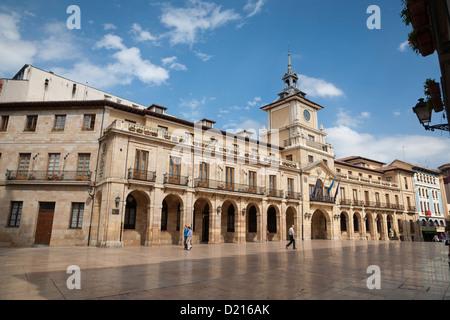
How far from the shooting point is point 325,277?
755 centimetres

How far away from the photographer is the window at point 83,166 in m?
22.2

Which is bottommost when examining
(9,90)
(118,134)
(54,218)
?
(54,218)

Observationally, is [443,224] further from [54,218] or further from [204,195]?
[54,218]

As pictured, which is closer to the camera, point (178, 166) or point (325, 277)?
point (325, 277)

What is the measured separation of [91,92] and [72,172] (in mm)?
17530

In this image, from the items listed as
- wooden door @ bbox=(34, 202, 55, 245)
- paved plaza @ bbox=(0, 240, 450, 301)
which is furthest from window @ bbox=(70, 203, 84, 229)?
paved plaza @ bbox=(0, 240, 450, 301)

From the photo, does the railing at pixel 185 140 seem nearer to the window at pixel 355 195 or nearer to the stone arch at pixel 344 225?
the stone arch at pixel 344 225

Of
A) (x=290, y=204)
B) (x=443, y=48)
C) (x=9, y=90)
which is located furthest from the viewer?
(x=290, y=204)

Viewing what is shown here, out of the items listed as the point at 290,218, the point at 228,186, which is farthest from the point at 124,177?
the point at 290,218

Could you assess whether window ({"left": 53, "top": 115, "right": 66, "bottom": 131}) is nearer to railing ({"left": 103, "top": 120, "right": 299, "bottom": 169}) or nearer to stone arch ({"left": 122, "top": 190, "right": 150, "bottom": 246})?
railing ({"left": 103, "top": 120, "right": 299, "bottom": 169})

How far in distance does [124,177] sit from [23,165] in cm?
913

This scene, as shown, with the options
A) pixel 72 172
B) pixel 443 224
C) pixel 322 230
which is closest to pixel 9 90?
pixel 72 172

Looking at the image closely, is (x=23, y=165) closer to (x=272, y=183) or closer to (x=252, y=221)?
(x=252, y=221)

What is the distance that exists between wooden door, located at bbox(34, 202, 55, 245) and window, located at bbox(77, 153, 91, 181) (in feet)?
9.94
